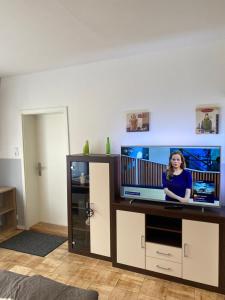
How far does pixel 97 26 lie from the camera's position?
2.13 metres

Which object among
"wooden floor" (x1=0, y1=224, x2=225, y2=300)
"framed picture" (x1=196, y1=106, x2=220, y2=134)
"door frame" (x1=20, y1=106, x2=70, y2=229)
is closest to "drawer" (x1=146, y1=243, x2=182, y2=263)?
"wooden floor" (x1=0, y1=224, x2=225, y2=300)

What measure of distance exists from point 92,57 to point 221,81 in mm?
1548

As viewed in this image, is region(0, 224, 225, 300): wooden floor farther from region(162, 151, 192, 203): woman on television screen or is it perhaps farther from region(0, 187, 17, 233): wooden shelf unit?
region(162, 151, 192, 203): woman on television screen

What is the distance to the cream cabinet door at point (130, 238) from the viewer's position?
2.62 metres

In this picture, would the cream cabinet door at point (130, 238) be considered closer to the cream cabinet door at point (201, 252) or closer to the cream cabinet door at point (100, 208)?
the cream cabinet door at point (100, 208)

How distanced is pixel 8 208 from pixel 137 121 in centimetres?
257

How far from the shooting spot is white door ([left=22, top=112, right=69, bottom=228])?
12.5ft

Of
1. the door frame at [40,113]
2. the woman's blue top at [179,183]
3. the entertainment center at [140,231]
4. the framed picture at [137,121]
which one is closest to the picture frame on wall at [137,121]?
the framed picture at [137,121]

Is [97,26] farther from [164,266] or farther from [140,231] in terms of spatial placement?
[164,266]

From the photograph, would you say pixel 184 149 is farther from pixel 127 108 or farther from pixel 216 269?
pixel 216 269

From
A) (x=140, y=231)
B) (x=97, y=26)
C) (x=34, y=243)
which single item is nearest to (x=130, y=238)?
(x=140, y=231)

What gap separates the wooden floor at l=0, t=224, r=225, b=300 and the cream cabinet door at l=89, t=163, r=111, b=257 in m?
0.20

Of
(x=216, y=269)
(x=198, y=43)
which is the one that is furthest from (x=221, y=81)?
(x=216, y=269)

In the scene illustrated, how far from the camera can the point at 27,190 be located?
3875 mm
